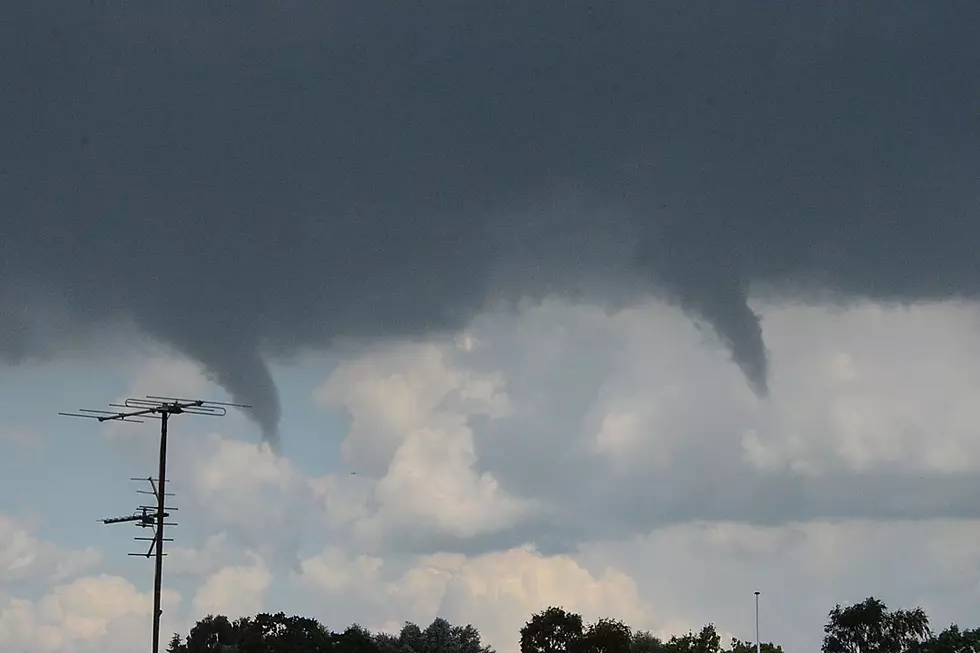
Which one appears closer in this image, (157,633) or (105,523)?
(157,633)

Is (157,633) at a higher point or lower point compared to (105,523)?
lower

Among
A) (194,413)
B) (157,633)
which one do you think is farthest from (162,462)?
(157,633)

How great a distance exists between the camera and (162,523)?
349ft

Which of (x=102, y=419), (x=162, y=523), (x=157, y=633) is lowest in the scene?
(x=157, y=633)

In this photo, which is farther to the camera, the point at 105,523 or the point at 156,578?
the point at 105,523

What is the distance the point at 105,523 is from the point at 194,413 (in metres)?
11.7

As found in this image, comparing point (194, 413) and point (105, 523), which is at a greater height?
point (194, 413)

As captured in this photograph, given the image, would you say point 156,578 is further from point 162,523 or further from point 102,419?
point 102,419

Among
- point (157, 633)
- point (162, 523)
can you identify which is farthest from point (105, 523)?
point (157, 633)

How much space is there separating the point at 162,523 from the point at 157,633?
30.1 ft

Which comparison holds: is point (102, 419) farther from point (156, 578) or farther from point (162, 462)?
point (156, 578)

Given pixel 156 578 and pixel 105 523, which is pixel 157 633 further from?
pixel 105 523

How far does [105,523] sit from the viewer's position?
110m

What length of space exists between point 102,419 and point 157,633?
16387 mm
